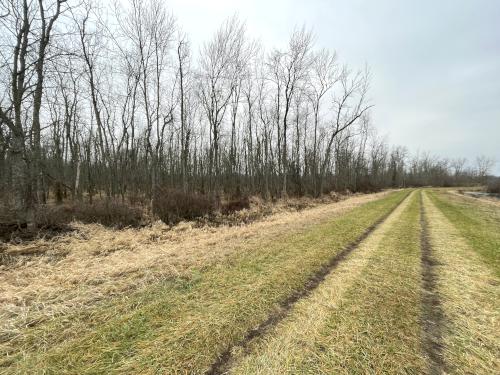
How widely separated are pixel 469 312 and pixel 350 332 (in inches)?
75.7

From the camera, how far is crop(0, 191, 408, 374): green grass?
93.8 inches

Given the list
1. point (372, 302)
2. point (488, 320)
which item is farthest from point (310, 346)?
point (488, 320)

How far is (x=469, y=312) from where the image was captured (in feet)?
11.2

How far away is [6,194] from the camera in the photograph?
8.09 meters

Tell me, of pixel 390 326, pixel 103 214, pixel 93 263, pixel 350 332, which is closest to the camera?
pixel 350 332

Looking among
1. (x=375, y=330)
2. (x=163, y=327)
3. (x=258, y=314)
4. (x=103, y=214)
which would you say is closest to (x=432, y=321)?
(x=375, y=330)

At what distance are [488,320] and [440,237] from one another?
223 inches

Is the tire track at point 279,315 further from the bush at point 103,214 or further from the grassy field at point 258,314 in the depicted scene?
the bush at point 103,214

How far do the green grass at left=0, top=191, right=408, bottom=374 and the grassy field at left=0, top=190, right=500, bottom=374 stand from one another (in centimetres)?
1

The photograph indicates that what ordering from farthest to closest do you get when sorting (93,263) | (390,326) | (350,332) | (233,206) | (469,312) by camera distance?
(233,206) < (93,263) < (469,312) < (390,326) < (350,332)

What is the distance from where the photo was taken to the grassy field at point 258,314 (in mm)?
2432

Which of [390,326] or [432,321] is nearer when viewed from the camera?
[390,326]

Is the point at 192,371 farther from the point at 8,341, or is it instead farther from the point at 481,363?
the point at 481,363

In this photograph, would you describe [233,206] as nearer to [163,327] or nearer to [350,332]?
[163,327]
